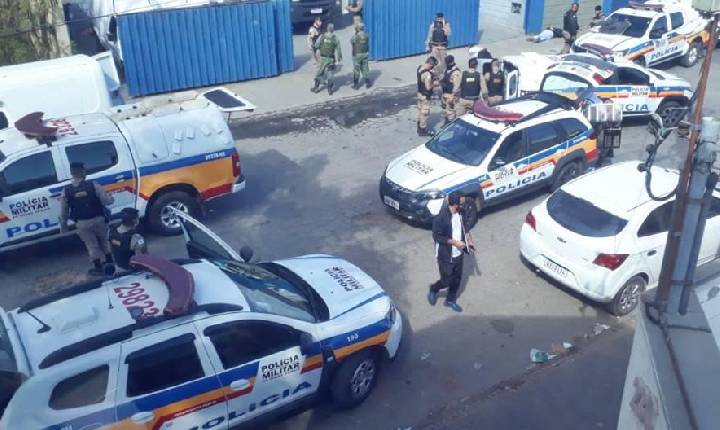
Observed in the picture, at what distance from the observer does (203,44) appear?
59.0 feet

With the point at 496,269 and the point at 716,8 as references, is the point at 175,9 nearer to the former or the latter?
the point at 496,269

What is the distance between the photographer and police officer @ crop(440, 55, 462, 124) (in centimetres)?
1477

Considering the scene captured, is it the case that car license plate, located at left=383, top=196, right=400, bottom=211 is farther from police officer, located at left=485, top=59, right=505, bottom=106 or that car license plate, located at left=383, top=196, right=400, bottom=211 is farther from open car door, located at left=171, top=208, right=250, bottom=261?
police officer, located at left=485, top=59, right=505, bottom=106

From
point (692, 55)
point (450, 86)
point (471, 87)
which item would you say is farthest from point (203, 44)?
point (692, 55)

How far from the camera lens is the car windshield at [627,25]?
1955 centimetres

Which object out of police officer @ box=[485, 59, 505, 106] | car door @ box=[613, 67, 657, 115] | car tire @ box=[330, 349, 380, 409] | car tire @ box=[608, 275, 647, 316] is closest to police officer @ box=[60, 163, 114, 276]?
car tire @ box=[330, 349, 380, 409]

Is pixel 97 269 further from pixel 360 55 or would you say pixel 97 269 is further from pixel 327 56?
pixel 360 55

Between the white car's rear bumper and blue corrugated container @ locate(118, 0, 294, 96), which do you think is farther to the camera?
blue corrugated container @ locate(118, 0, 294, 96)

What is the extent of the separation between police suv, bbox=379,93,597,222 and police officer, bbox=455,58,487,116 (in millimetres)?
2077

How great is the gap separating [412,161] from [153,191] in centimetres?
393

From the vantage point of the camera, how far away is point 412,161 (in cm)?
1174

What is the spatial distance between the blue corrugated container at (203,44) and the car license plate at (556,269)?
11348 millimetres

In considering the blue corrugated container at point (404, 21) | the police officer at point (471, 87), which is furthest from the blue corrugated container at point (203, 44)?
the police officer at point (471, 87)

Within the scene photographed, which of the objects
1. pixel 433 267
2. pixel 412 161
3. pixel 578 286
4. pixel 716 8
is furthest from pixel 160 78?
pixel 716 8
